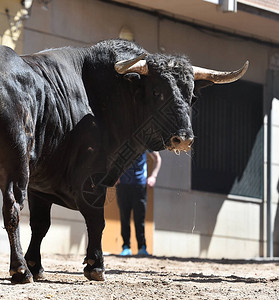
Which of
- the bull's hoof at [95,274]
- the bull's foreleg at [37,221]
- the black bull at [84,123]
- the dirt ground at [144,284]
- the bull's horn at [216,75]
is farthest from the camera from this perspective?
the bull's horn at [216,75]

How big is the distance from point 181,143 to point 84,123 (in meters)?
0.87

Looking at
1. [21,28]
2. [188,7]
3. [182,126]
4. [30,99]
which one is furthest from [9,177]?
[188,7]

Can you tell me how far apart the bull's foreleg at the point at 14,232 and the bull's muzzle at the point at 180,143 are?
5.16 feet

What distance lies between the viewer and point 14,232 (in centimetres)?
675

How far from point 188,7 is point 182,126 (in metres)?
7.80

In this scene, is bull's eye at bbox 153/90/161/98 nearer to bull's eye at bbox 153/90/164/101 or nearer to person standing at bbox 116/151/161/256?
bull's eye at bbox 153/90/164/101

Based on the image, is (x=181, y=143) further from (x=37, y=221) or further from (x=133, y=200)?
(x=133, y=200)

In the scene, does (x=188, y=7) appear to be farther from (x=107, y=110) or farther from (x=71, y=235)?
(x=107, y=110)

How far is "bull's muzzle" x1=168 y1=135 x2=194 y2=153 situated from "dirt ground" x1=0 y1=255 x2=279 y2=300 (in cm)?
118

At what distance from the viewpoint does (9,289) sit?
257 inches

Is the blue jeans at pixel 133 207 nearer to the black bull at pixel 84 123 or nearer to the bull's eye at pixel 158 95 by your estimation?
the black bull at pixel 84 123

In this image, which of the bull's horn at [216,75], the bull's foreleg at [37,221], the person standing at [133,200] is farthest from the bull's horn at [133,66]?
the person standing at [133,200]

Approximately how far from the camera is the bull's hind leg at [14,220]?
672cm

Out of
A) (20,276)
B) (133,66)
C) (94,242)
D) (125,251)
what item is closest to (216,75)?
(133,66)
